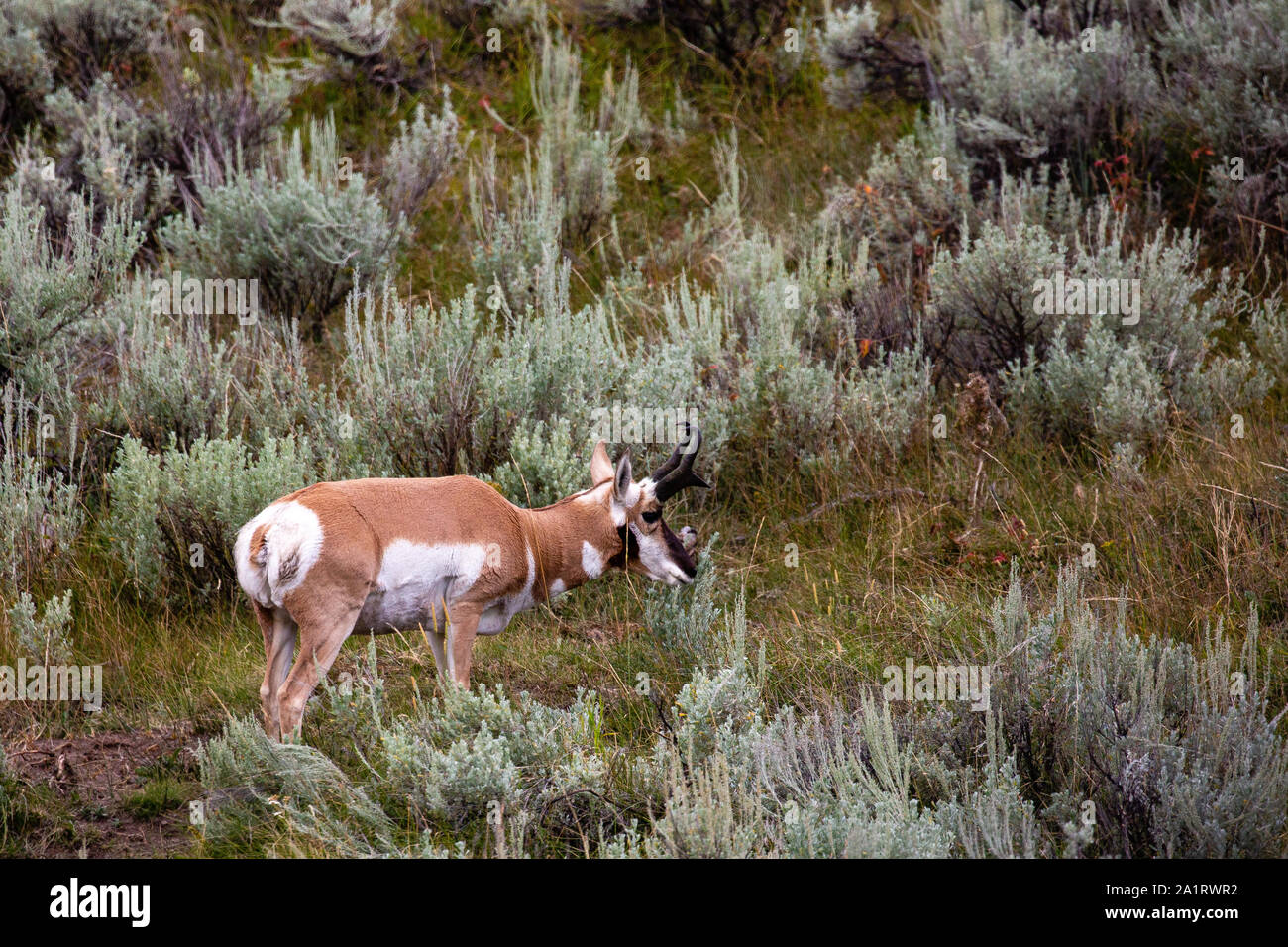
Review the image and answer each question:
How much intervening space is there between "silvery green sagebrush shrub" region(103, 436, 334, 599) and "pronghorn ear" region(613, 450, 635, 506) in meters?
1.87

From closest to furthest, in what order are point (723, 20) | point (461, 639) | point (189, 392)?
point (461, 639) → point (189, 392) → point (723, 20)

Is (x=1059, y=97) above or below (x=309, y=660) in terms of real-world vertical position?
above

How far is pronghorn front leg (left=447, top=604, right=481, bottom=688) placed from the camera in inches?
222

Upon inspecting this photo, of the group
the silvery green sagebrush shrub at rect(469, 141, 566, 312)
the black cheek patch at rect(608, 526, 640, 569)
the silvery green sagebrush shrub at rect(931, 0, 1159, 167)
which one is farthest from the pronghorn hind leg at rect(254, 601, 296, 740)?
the silvery green sagebrush shrub at rect(931, 0, 1159, 167)

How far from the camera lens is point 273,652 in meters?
5.55

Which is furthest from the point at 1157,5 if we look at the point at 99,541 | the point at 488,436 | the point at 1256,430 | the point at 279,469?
the point at 99,541

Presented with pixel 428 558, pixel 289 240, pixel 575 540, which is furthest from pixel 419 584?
pixel 289 240

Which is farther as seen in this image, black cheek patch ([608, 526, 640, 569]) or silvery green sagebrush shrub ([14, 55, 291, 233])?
silvery green sagebrush shrub ([14, 55, 291, 233])

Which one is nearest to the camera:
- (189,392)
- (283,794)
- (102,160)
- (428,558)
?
(283,794)

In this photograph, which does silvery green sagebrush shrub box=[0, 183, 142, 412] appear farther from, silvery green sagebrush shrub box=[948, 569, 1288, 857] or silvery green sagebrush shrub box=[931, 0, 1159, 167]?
silvery green sagebrush shrub box=[931, 0, 1159, 167]

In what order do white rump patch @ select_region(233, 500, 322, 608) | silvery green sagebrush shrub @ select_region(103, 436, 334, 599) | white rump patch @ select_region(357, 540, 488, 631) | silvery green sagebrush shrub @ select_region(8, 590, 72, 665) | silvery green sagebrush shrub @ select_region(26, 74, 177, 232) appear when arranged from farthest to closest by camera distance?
silvery green sagebrush shrub @ select_region(26, 74, 177, 232), silvery green sagebrush shrub @ select_region(103, 436, 334, 599), silvery green sagebrush shrub @ select_region(8, 590, 72, 665), white rump patch @ select_region(357, 540, 488, 631), white rump patch @ select_region(233, 500, 322, 608)

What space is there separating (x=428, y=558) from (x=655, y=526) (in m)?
1.22

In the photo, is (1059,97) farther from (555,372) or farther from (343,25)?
(343,25)

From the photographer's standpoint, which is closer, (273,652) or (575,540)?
(273,652)
